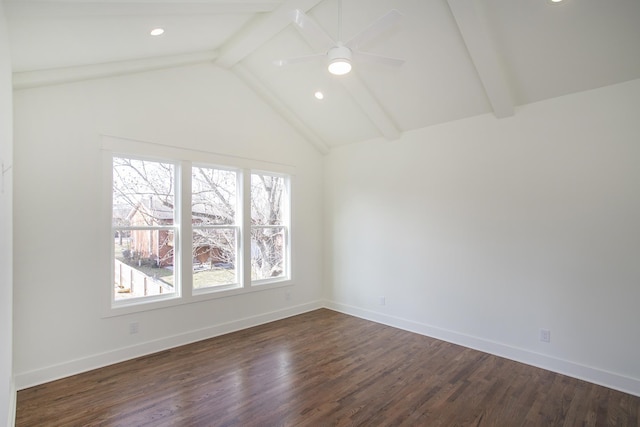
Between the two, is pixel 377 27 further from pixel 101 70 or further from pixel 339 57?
pixel 101 70

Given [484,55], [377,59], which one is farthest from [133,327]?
[484,55]

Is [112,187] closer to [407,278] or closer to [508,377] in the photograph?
[407,278]

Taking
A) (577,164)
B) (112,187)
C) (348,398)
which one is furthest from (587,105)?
(112,187)

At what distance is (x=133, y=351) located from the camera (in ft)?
11.8

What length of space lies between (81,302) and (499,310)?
4447 millimetres

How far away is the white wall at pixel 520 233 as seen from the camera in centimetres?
307

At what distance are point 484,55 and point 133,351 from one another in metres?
4.69

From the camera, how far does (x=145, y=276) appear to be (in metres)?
3.83

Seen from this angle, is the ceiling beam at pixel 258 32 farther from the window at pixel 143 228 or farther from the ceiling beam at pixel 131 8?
the window at pixel 143 228

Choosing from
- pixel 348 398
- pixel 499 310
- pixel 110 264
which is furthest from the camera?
pixel 499 310

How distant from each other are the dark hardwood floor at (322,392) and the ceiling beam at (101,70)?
2753 millimetres

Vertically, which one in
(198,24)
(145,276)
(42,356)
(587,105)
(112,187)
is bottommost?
(42,356)

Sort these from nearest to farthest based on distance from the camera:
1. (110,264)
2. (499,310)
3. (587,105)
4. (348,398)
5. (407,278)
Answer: (348,398)
(587,105)
(110,264)
(499,310)
(407,278)

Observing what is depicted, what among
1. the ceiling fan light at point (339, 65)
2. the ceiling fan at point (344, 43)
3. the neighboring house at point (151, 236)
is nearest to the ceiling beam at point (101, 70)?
the neighboring house at point (151, 236)
